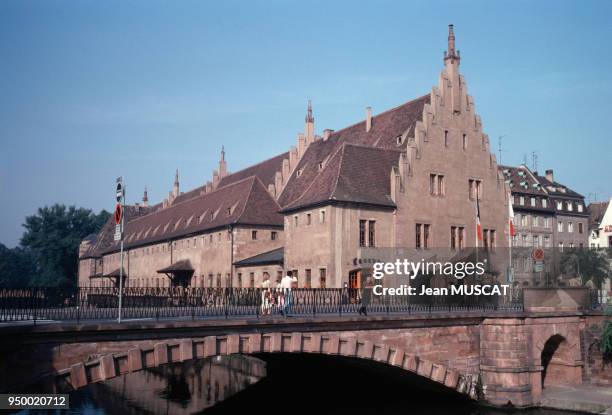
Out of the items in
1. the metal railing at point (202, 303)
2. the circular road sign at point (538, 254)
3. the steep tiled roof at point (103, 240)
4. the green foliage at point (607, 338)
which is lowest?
the green foliage at point (607, 338)

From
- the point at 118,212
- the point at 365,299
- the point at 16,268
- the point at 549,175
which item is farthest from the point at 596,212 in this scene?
the point at 16,268

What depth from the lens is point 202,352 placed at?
20562 mm

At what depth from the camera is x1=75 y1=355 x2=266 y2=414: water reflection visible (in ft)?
101

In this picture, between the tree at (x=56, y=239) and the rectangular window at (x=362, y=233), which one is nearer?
the rectangular window at (x=362, y=233)

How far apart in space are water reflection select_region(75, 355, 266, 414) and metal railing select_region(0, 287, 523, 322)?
5.99m

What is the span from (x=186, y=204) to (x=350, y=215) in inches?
1376

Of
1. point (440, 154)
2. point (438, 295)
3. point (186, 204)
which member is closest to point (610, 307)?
point (438, 295)

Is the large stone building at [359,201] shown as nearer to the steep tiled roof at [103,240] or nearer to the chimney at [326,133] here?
the chimney at [326,133]

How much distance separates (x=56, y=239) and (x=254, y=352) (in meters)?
91.5

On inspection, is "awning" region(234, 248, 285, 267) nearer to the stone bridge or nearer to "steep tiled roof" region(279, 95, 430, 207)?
"steep tiled roof" region(279, 95, 430, 207)

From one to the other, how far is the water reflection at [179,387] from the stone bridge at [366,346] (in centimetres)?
950

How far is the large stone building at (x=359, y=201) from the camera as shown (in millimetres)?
42906

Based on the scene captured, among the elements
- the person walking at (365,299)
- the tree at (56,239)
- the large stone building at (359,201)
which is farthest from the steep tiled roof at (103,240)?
the person walking at (365,299)

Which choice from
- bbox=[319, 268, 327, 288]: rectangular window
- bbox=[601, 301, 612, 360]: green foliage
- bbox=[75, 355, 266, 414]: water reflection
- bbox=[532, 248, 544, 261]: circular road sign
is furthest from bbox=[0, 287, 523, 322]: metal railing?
bbox=[319, 268, 327, 288]: rectangular window
